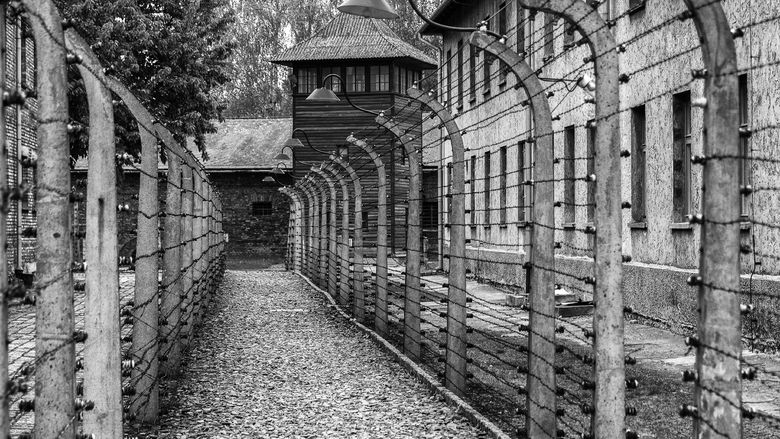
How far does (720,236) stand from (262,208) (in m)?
49.5

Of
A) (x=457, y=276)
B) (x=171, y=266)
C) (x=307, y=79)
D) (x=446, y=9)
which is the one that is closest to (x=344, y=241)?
(x=457, y=276)

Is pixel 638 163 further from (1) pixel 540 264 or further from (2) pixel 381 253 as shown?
(1) pixel 540 264

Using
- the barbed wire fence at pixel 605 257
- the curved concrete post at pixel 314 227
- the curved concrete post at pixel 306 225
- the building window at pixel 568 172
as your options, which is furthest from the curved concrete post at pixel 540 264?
the curved concrete post at pixel 306 225

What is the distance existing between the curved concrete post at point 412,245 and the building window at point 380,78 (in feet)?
112

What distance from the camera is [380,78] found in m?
46.3

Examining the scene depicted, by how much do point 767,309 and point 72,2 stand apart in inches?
834

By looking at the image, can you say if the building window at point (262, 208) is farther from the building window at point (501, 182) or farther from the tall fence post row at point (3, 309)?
the tall fence post row at point (3, 309)

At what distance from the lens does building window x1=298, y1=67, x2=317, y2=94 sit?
152 feet

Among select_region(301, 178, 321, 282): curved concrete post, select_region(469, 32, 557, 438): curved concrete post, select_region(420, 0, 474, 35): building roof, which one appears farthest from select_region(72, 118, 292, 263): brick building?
select_region(469, 32, 557, 438): curved concrete post

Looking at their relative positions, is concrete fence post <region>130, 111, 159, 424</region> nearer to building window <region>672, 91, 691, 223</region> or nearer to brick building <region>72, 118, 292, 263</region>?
building window <region>672, 91, 691, 223</region>

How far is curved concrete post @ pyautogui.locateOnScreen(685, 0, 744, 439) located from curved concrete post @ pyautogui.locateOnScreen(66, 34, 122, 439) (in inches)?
105

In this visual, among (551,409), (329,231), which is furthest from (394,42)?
(551,409)

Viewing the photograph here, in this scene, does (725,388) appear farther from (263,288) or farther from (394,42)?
(394,42)

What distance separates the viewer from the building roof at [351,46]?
45.5 meters
